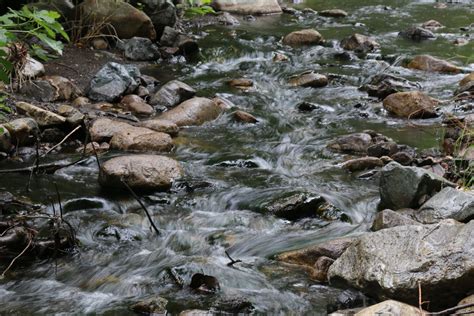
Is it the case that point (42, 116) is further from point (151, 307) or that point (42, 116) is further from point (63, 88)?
point (151, 307)

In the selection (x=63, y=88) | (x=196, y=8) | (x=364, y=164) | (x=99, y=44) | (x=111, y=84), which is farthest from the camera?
(x=196, y=8)

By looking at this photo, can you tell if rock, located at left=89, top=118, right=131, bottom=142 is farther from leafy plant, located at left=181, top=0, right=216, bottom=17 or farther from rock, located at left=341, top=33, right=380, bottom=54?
rock, located at left=341, top=33, right=380, bottom=54

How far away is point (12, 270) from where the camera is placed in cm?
379

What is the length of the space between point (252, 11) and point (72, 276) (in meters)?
12.8

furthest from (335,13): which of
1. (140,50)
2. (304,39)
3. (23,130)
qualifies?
(23,130)

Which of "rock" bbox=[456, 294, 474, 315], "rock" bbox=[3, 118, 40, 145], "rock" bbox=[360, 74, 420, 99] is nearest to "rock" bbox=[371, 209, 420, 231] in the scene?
"rock" bbox=[456, 294, 474, 315]

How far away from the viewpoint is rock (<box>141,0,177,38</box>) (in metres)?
10.8

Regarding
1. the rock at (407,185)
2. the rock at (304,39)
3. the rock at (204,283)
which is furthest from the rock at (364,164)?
the rock at (304,39)

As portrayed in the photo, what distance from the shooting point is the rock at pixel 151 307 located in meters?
3.27

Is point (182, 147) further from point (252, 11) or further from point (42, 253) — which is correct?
point (252, 11)

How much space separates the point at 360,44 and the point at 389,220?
733cm

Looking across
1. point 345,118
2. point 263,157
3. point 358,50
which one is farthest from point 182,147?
point 358,50

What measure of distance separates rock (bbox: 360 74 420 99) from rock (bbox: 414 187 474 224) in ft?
13.2

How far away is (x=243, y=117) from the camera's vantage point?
7.27 meters
